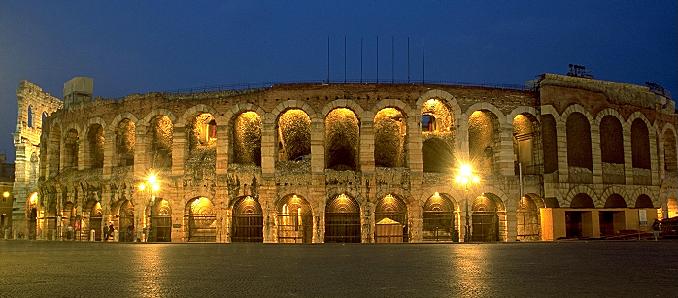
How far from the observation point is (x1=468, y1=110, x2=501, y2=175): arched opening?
115 feet

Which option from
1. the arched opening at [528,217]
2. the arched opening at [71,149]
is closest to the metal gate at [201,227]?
the arched opening at [71,149]

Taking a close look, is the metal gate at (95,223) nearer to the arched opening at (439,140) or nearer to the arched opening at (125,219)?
the arched opening at (125,219)

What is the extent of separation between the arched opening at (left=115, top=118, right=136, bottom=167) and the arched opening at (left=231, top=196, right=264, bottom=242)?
28.5 feet

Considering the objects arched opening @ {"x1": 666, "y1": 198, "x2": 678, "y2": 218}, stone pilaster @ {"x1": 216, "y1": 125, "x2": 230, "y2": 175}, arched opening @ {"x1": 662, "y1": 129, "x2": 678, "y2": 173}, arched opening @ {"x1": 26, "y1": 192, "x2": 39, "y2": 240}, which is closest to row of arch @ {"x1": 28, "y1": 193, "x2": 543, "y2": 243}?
stone pilaster @ {"x1": 216, "y1": 125, "x2": 230, "y2": 175}

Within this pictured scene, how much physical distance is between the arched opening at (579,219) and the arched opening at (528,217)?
5.37 feet

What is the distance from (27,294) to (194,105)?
1072 inches

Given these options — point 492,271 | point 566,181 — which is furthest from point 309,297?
point 566,181

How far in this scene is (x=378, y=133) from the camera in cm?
3609

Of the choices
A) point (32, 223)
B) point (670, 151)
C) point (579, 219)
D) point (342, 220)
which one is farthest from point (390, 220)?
point (32, 223)

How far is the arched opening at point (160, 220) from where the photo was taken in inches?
1388

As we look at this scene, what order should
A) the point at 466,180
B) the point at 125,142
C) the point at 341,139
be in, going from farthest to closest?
1. the point at 125,142
2. the point at 341,139
3. the point at 466,180

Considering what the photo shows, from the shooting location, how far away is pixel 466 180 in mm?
31297

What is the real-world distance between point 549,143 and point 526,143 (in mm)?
1966

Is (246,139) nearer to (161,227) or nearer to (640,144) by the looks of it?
(161,227)
